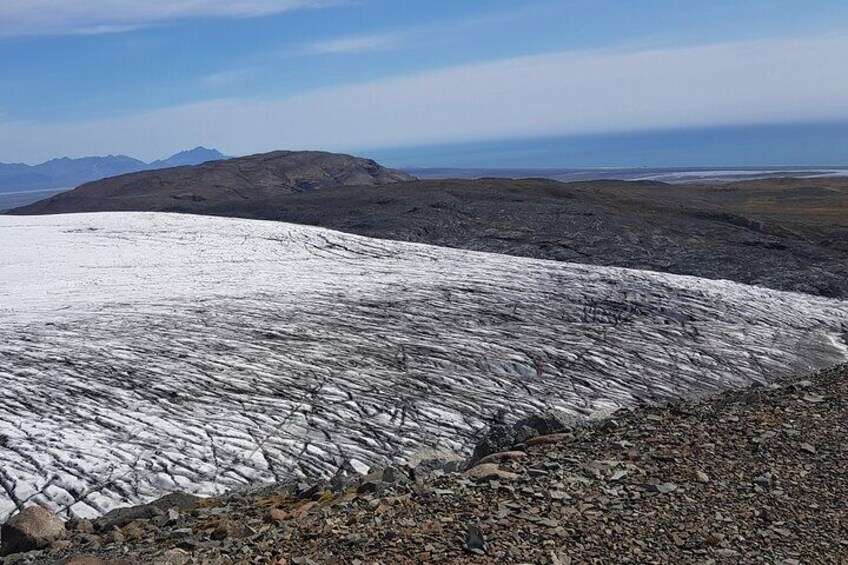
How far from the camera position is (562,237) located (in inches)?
1069

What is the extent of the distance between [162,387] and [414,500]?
19.7ft

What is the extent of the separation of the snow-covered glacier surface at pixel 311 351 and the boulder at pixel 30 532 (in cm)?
98

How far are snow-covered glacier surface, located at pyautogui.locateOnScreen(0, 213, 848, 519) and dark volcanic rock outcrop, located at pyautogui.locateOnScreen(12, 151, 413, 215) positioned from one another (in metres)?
54.5

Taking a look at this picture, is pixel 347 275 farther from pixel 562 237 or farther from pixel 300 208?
pixel 300 208

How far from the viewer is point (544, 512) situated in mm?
6992

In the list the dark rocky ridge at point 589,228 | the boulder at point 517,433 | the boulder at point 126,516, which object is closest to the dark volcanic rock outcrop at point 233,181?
the dark rocky ridge at point 589,228

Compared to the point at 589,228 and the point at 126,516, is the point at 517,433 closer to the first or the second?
the point at 126,516

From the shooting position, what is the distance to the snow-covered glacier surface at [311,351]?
10.1 meters

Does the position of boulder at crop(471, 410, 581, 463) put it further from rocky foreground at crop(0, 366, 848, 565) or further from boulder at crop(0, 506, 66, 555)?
boulder at crop(0, 506, 66, 555)

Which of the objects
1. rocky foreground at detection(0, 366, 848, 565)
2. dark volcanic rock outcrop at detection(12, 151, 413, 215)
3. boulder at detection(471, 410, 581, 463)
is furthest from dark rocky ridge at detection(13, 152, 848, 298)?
dark volcanic rock outcrop at detection(12, 151, 413, 215)

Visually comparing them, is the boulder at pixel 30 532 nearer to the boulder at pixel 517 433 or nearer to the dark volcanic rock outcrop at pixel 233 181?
the boulder at pixel 517 433

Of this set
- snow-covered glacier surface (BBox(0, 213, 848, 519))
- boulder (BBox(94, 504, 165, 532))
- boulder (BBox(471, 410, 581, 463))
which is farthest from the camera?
snow-covered glacier surface (BBox(0, 213, 848, 519))

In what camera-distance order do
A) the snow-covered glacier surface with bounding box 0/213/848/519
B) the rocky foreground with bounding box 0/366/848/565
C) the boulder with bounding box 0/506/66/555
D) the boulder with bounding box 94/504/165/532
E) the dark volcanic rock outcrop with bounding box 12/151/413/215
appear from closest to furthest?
the rocky foreground with bounding box 0/366/848/565, the boulder with bounding box 0/506/66/555, the boulder with bounding box 94/504/165/532, the snow-covered glacier surface with bounding box 0/213/848/519, the dark volcanic rock outcrop with bounding box 12/151/413/215

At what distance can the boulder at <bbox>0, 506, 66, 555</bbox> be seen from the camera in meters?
7.29
